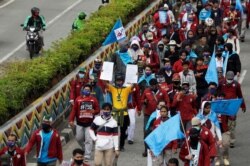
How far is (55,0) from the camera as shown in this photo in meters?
43.0

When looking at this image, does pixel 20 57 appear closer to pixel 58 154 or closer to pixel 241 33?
pixel 241 33

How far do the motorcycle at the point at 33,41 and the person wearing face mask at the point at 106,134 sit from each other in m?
12.2

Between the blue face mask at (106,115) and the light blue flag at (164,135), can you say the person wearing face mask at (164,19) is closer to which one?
the blue face mask at (106,115)

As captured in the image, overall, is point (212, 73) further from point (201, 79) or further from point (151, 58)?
point (151, 58)

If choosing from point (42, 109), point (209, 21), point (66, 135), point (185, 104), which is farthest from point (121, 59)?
point (209, 21)

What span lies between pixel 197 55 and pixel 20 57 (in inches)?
289

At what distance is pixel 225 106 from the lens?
2214cm

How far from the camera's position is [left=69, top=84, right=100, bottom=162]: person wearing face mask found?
75.3 ft

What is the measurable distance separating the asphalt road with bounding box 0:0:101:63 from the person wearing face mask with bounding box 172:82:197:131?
10.6 meters

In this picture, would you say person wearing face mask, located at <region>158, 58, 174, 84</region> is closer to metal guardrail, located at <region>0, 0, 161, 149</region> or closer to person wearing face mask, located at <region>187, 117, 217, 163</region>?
metal guardrail, located at <region>0, 0, 161, 149</region>

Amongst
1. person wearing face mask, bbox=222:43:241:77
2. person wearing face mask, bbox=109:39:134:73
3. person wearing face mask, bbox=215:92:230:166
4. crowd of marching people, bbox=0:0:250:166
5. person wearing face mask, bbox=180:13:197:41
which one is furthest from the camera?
person wearing face mask, bbox=180:13:197:41

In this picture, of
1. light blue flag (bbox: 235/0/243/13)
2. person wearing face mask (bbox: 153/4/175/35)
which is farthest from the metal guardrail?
light blue flag (bbox: 235/0/243/13)

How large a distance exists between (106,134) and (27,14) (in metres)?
19.3

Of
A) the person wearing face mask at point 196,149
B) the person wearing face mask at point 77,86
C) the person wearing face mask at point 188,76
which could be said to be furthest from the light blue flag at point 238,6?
the person wearing face mask at point 196,149
